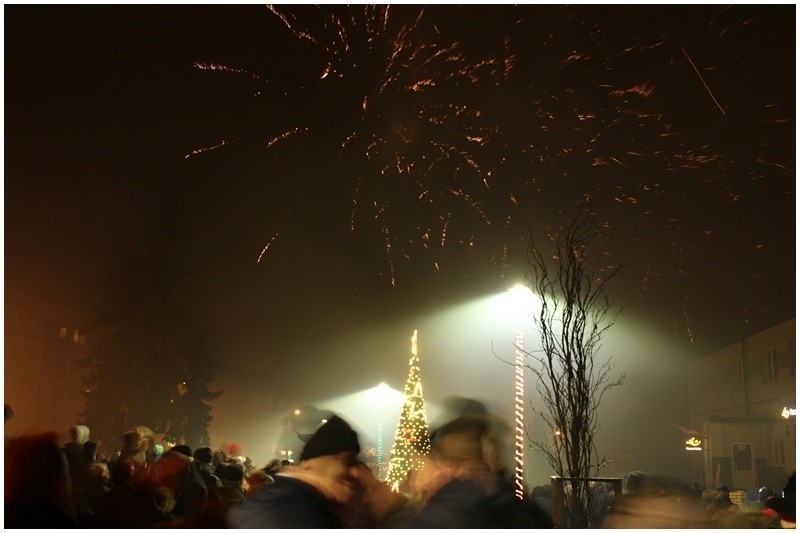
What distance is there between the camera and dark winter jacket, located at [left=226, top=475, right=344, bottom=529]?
12.9 feet

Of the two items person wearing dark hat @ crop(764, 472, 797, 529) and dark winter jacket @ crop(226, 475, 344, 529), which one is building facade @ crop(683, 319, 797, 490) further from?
dark winter jacket @ crop(226, 475, 344, 529)

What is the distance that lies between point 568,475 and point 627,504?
2170 millimetres

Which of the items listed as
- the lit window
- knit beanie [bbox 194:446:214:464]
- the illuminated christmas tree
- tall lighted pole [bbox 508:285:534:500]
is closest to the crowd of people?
knit beanie [bbox 194:446:214:464]

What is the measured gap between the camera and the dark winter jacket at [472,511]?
4809 millimetres

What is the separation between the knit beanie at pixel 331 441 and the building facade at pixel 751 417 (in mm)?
21488

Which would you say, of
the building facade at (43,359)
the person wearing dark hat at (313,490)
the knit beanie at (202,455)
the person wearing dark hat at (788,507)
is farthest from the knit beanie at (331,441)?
the building facade at (43,359)

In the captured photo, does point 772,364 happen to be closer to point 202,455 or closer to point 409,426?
point 409,426

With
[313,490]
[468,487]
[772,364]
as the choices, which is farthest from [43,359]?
[313,490]

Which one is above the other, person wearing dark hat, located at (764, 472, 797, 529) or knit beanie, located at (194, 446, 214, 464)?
knit beanie, located at (194, 446, 214, 464)

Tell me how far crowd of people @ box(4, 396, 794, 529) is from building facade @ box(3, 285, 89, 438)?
46.0m

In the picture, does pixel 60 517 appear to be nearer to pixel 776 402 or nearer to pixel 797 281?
pixel 797 281

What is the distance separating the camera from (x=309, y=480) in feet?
13.7

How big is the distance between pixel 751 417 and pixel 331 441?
30.7 meters

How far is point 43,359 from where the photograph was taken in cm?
5431
